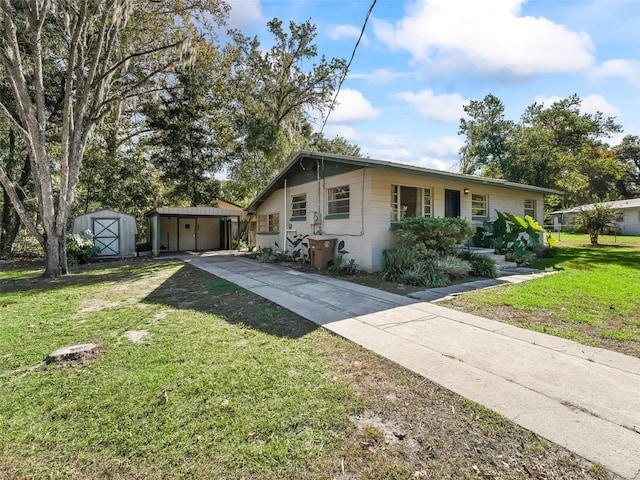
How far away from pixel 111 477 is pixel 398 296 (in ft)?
17.0

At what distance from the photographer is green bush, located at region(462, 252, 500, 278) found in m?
8.31

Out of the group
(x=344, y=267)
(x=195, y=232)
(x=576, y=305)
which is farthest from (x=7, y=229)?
(x=576, y=305)

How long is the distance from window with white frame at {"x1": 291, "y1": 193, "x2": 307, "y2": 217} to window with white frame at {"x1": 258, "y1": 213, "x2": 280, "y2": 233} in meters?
1.39

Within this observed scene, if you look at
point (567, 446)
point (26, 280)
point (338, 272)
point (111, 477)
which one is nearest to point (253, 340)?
point (111, 477)

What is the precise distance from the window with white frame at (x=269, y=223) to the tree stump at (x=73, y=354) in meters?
10.6

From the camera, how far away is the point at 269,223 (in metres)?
14.9

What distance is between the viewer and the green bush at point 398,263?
26.0 ft

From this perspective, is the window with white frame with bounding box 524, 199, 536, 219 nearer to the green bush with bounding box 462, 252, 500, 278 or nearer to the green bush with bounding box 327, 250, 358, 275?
the green bush with bounding box 462, 252, 500, 278

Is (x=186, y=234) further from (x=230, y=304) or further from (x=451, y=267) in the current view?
(x=451, y=267)

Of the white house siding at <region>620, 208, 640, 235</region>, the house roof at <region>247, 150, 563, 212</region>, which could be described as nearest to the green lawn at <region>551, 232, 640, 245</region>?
the white house siding at <region>620, 208, 640, 235</region>

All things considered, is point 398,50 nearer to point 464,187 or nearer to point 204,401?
point 464,187

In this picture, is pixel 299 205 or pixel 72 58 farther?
pixel 299 205

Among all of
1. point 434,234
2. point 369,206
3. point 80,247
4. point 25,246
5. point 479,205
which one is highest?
point 479,205

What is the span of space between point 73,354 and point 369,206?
722 centimetres
